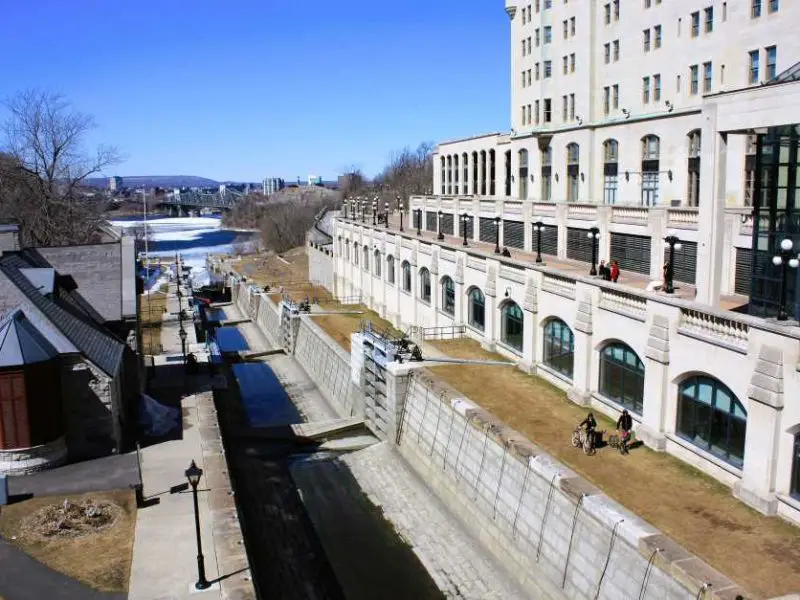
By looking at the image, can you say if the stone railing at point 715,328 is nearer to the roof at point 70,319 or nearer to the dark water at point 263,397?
the roof at point 70,319

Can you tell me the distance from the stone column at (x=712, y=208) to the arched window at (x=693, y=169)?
15.1 metres

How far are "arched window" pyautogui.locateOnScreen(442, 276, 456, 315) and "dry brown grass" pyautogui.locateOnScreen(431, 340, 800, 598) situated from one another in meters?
13.3

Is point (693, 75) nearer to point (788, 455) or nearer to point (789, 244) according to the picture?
point (789, 244)

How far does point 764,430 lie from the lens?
1872 centimetres

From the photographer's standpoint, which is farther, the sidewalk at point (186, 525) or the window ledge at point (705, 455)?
the window ledge at point (705, 455)

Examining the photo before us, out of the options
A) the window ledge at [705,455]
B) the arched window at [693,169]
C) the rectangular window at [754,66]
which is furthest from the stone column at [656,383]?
the rectangular window at [754,66]

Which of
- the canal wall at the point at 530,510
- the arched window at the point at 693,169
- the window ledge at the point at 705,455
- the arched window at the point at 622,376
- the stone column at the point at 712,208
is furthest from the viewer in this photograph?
the arched window at the point at 693,169

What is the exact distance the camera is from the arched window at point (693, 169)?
38.5m

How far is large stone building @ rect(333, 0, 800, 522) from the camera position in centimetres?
2062

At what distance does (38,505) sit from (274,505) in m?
10.5

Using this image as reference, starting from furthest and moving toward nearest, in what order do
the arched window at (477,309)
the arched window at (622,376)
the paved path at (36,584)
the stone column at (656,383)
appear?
the arched window at (477,309) → the arched window at (622,376) → the stone column at (656,383) → the paved path at (36,584)

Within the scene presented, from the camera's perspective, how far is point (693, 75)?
40406mm

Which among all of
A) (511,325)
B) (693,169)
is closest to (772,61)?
(693,169)

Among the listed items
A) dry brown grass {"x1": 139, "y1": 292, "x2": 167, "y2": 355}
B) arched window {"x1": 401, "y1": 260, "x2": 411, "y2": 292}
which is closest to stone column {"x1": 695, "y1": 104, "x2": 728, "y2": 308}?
dry brown grass {"x1": 139, "y1": 292, "x2": 167, "y2": 355}
